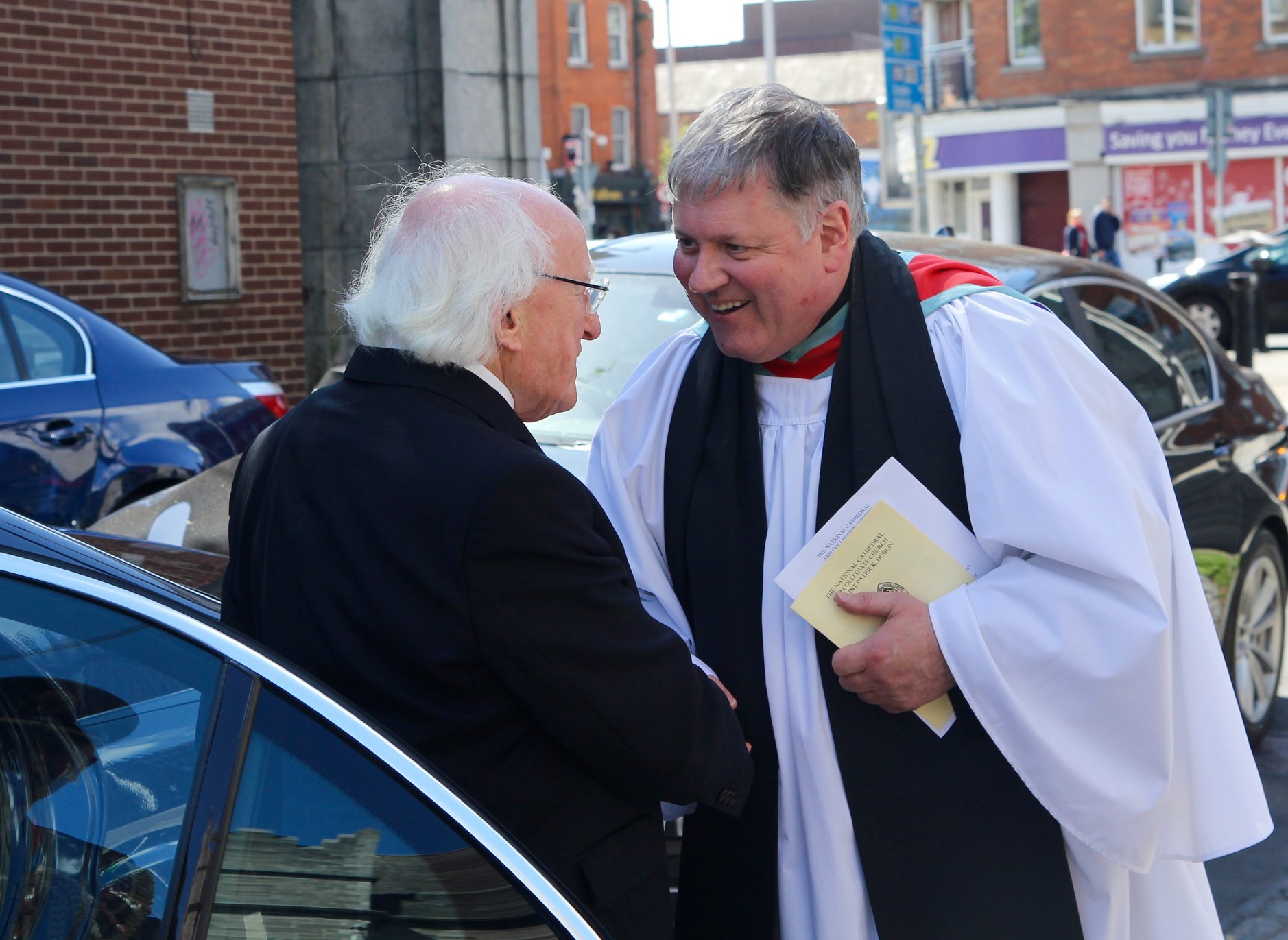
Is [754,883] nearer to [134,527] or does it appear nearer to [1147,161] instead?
[134,527]

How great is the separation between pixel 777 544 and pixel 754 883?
1.74ft

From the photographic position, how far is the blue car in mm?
5395

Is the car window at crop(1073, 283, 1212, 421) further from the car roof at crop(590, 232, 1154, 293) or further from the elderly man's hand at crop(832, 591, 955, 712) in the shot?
the elderly man's hand at crop(832, 591, 955, 712)

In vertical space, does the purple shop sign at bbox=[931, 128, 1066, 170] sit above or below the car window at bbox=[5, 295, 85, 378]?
above

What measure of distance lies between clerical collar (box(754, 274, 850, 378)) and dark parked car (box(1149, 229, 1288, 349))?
1672 centimetres

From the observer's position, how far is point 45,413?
5.49 meters

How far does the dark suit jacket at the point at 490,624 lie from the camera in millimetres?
1759

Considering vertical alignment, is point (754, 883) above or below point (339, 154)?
below

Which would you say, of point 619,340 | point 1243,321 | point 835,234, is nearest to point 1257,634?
point 619,340

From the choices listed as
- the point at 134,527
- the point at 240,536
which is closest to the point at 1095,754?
the point at 240,536

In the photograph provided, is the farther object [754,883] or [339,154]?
[339,154]

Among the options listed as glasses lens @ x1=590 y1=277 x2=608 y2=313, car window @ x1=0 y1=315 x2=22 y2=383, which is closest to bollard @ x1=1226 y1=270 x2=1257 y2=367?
car window @ x1=0 y1=315 x2=22 y2=383

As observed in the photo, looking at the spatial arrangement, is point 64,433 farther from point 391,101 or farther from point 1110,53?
point 1110,53

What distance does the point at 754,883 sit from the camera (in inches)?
90.4
